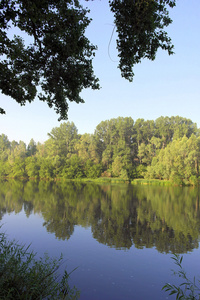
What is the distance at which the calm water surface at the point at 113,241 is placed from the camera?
288 inches

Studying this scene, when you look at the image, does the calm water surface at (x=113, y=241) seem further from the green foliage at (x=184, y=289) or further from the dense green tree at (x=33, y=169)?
the dense green tree at (x=33, y=169)

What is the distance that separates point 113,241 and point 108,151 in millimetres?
53670

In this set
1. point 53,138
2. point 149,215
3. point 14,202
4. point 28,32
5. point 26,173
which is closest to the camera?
point 28,32

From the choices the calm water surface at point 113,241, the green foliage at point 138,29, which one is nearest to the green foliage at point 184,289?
the calm water surface at point 113,241

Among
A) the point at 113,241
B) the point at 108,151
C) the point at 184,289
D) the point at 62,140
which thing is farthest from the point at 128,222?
the point at 62,140

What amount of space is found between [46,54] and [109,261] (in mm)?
8477

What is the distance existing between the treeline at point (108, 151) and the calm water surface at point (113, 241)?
34908 mm

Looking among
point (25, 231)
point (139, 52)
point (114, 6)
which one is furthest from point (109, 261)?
point (114, 6)

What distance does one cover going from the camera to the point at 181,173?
4803cm

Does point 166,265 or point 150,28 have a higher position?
point 150,28

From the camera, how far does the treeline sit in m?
58.9

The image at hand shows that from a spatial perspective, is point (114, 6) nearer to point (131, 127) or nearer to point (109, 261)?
point (109, 261)

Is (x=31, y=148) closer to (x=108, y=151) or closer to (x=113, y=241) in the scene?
(x=108, y=151)

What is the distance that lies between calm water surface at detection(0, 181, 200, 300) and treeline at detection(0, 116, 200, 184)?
34908 millimetres
